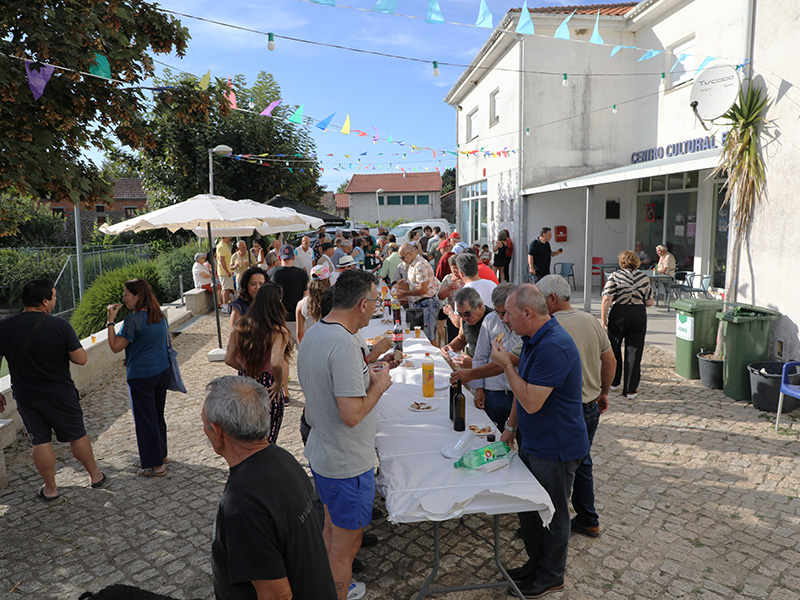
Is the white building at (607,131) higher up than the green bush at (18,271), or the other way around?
the white building at (607,131)

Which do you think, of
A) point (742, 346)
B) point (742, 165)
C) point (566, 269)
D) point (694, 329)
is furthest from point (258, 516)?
point (566, 269)

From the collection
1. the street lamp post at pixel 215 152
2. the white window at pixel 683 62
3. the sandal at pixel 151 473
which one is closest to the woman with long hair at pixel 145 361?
the sandal at pixel 151 473

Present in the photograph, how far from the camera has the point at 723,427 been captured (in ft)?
19.1

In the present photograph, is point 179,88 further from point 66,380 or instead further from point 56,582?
point 56,582

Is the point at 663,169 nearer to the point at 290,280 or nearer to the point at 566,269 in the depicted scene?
the point at 290,280

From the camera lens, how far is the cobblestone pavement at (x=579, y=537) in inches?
136

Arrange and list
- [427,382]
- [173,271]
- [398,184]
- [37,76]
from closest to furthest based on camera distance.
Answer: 1. [37,76]
2. [427,382]
3. [173,271]
4. [398,184]

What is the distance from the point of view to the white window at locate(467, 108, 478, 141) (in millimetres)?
19734

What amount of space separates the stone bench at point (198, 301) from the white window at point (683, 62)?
11.7m

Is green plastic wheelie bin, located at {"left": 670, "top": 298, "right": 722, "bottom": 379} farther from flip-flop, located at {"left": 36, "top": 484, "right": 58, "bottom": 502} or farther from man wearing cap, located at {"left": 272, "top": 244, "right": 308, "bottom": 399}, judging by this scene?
flip-flop, located at {"left": 36, "top": 484, "right": 58, "bottom": 502}

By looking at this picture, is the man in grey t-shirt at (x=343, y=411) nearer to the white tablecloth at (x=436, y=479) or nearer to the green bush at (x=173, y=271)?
the white tablecloth at (x=436, y=479)

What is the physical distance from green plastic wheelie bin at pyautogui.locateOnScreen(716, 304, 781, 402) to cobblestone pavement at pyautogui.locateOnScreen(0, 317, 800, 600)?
0.54m

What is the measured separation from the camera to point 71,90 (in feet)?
15.2

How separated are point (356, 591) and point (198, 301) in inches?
440
